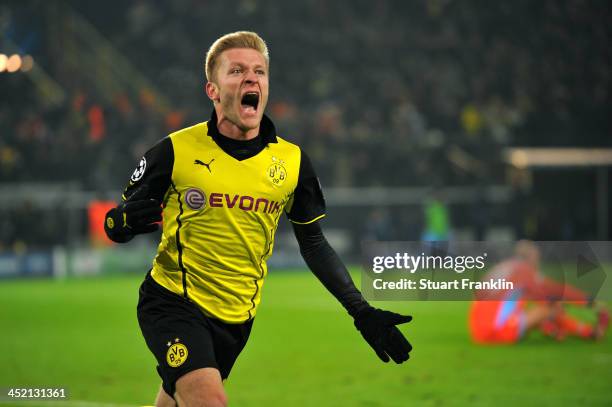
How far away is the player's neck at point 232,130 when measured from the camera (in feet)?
17.3

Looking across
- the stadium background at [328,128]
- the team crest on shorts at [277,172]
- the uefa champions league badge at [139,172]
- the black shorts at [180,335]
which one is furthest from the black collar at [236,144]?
the stadium background at [328,128]

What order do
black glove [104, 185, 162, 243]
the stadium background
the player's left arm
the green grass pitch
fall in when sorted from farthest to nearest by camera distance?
the stadium background, the green grass pitch, the player's left arm, black glove [104, 185, 162, 243]

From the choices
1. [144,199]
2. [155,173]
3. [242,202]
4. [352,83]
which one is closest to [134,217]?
[144,199]

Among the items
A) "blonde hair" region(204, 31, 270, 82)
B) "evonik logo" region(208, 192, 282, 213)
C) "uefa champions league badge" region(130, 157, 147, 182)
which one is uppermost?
Answer: "blonde hair" region(204, 31, 270, 82)

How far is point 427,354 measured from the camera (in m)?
12.2

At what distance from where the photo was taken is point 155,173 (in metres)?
5.09

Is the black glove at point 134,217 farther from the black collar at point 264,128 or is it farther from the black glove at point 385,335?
the black glove at point 385,335

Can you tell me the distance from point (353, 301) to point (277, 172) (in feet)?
2.45

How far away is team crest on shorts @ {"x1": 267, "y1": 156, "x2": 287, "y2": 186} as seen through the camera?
17.3 feet

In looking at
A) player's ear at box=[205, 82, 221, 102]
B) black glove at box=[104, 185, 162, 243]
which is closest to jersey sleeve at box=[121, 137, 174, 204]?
black glove at box=[104, 185, 162, 243]

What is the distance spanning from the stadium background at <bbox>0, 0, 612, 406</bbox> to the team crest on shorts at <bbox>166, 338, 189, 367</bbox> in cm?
814

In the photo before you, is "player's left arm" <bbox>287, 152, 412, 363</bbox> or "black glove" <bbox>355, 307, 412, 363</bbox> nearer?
"black glove" <bbox>355, 307, 412, 363</bbox>

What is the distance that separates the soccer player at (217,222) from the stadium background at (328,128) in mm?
7885

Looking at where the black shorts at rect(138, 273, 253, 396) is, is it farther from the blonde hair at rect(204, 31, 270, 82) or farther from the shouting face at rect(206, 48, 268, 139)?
the blonde hair at rect(204, 31, 270, 82)
